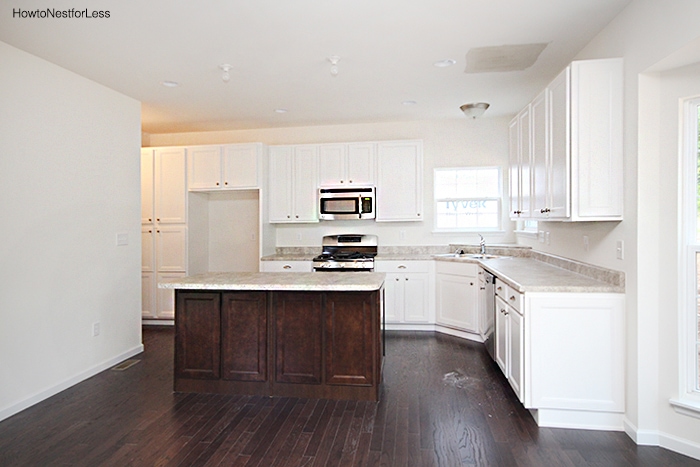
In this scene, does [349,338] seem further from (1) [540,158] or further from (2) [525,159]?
(2) [525,159]

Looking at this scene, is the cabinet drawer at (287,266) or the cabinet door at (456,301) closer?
the cabinet door at (456,301)

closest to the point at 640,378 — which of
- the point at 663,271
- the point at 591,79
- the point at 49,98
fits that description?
the point at 663,271

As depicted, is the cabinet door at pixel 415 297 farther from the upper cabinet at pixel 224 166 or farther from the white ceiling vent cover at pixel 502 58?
the white ceiling vent cover at pixel 502 58

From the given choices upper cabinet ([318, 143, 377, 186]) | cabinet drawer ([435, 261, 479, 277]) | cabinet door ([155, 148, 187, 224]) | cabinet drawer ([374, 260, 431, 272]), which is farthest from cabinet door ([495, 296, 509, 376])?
cabinet door ([155, 148, 187, 224])

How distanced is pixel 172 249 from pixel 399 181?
302 centimetres

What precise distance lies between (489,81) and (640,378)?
2.72 meters

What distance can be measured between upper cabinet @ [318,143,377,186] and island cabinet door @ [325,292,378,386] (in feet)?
8.08

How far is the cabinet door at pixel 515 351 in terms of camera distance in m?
2.73

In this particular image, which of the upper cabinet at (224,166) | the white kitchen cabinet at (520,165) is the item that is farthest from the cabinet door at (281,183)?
the white kitchen cabinet at (520,165)

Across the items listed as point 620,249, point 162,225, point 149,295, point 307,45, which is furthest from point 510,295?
point 149,295

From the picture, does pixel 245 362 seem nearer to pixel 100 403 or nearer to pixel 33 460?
pixel 100 403

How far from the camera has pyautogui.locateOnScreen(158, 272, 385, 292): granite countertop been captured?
296 centimetres

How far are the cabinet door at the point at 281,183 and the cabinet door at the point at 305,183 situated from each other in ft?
0.27

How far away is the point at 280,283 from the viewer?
3051mm
